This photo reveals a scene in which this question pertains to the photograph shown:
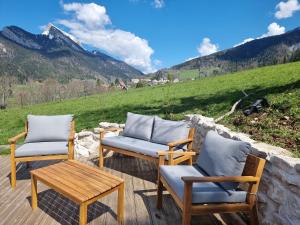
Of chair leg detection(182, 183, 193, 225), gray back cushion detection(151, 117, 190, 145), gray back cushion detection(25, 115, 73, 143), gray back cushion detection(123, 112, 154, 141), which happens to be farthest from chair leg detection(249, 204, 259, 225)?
gray back cushion detection(25, 115, 73, 143)

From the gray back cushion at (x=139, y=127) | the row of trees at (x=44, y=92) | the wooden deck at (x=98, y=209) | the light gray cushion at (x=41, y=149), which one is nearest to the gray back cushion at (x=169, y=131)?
the gray back cushion at (x=139, y=127)

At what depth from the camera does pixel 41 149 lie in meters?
4.15

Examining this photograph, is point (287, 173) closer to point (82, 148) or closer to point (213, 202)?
point (213, 202)

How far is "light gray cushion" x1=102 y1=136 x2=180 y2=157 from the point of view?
4195mm

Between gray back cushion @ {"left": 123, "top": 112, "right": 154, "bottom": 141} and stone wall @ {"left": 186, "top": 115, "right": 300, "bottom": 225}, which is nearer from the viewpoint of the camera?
stone wall @ {"left": 186, "top": 115, "right": 300, "bottom": 225}

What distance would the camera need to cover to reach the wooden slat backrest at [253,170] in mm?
2570

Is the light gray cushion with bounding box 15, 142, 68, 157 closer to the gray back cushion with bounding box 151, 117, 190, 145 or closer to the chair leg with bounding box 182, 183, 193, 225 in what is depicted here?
the gray back cushion with bounding box 151, 117, 190, 145

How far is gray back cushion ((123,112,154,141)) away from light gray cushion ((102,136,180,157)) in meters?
0.11

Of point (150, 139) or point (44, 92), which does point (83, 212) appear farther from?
point (44, 92)

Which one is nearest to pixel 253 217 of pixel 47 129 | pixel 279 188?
pixel 279 188

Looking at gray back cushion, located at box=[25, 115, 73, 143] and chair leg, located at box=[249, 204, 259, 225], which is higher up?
gray back cushion, located at box=[25, 115, 73, 143]

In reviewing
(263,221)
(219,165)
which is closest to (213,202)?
(219,165)

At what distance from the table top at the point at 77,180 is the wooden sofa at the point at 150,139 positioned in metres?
1.08

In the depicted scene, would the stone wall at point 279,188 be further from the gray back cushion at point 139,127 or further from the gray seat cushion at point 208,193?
the gray back cushion at point 139,127
